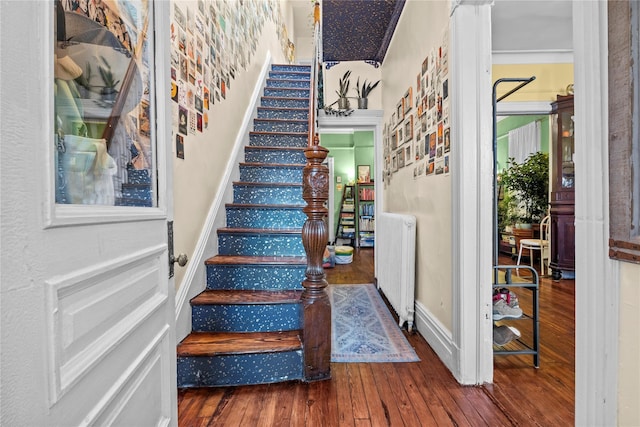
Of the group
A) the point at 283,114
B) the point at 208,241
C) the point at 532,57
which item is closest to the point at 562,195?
the point at 532,57

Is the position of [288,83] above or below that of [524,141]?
above

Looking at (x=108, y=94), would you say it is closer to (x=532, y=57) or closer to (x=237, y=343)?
(x=237, y=343)

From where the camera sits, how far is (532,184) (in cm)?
499

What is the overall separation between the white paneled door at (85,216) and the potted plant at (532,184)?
5.55m

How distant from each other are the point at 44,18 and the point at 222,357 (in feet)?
5.03

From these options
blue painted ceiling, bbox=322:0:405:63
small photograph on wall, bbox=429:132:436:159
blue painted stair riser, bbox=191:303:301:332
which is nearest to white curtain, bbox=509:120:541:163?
blue painted ceiling, bbox=322:0:405:63

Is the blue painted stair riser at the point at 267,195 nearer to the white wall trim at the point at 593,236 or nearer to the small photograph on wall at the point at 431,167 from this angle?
the small photograph on wall at the point at 431,167

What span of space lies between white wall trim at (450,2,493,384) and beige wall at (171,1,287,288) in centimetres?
156

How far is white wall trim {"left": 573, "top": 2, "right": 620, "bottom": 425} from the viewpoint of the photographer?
657 millimetres

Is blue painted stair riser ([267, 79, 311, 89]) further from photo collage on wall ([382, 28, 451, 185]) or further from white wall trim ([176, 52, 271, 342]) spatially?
photo collage on wall ([382, 28, 451, 185])

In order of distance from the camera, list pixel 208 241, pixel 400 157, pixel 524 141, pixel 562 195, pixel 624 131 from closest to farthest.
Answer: pixel 624 131, pixel 208 241, pixel 400 157, pixel 562 195, pixel 524 141

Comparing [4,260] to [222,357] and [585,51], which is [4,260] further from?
[222,357]

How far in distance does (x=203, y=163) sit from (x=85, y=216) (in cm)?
173


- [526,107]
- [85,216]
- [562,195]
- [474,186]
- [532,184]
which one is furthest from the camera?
[532,184]
